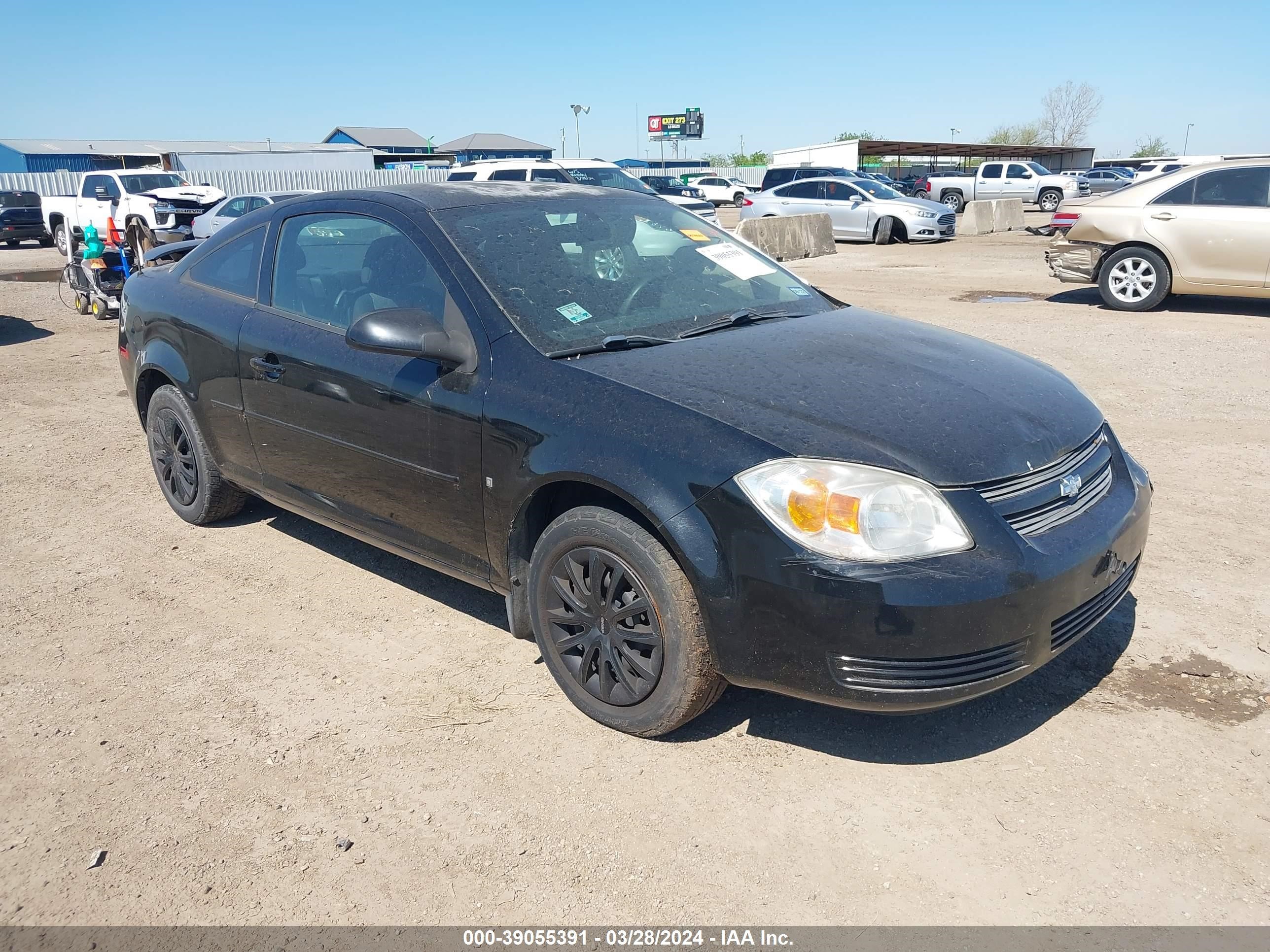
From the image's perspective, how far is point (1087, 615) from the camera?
2.95 metres

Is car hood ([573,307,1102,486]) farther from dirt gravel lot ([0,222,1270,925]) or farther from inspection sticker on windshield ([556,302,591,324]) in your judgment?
dirt gravel lot ([0,222,1270,925])

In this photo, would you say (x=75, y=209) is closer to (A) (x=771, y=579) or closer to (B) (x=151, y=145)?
(A) (x=771, y=579)

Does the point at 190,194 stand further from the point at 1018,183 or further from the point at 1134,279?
the point at 1018,183

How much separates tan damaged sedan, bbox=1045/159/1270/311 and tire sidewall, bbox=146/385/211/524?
9.82 metres

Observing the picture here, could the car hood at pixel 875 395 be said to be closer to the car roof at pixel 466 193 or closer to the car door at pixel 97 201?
the car roof at pixel 466 193

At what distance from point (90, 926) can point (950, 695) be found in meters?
2.28

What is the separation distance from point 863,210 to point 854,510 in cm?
2115

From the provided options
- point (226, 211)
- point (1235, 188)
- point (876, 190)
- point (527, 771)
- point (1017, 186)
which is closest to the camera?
point (527, 771)

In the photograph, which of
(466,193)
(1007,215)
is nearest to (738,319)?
(466,193)

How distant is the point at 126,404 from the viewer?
26.0 ft

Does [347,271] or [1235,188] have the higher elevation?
[1235,188]

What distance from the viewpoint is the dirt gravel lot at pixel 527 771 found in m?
2.53

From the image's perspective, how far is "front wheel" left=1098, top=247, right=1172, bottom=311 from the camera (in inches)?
426

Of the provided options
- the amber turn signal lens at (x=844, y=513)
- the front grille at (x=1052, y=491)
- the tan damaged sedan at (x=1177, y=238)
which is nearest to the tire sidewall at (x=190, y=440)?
the amber turn signal lens at (x=844, y=513)
